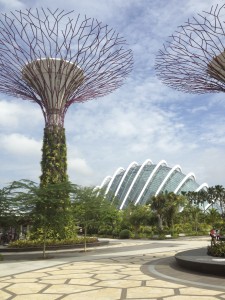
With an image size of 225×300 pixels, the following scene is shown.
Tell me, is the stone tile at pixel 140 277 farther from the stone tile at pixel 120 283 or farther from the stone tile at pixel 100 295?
the stone tile at pixel 100 295

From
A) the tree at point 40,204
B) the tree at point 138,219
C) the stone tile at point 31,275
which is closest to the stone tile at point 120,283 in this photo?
the stone tile at point 31,275

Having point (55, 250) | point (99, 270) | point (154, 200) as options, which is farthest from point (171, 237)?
point (99, 270)

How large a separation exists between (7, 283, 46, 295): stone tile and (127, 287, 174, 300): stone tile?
2.34 meters

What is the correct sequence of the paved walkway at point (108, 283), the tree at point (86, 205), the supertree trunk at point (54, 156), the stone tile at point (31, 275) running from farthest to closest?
the supertree trunk at point (54, 156)
the tree at point (86, 205)
the stone tile at point (31, 275)
the paved walkway at point (108, 283)

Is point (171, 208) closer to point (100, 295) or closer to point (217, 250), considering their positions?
point (217, 250)

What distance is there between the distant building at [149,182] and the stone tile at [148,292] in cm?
6656

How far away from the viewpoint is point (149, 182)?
7750 centimetres

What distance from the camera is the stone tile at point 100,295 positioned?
25.7 ft

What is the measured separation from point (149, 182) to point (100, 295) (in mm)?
69964

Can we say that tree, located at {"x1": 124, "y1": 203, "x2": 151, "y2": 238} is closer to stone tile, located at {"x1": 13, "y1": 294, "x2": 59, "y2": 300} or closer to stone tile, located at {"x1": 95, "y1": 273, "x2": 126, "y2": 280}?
stone tile, located at {"x1": 95, "y1": 273, "x2": 126, "y2": 280}

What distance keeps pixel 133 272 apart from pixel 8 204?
28.1 feet

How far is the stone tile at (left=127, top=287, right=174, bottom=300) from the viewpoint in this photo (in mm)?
7922

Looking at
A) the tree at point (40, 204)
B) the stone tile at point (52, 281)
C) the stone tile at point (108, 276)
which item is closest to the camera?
the stone tile at point (52, 281)

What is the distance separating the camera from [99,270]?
12305mm
